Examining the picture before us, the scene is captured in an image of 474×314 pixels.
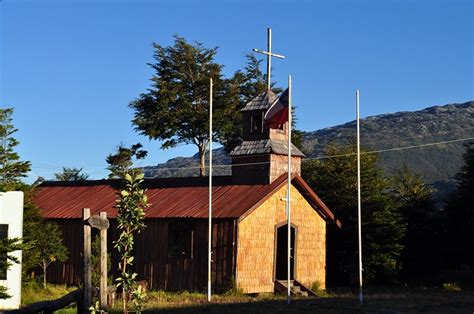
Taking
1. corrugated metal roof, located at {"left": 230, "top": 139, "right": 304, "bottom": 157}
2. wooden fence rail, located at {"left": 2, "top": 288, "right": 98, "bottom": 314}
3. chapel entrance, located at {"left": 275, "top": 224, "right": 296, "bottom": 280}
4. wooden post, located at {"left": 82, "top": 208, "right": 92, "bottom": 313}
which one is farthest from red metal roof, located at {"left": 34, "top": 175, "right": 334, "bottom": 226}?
wooden post, located at {"left": 82, "top": 208, "right": 92, "bottom": 313}

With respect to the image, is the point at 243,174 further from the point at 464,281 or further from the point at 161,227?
the point at 464,281

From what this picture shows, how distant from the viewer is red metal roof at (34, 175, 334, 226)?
110 ft

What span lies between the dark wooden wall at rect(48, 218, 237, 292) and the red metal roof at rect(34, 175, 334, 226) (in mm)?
645

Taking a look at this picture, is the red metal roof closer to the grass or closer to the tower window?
the tower window

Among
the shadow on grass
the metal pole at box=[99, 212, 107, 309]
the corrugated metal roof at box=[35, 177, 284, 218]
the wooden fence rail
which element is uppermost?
the corrugated metal roof at box=[35, 177, 284, 218]

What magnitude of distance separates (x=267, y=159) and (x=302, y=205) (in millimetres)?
3063

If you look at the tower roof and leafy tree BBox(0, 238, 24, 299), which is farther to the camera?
the tower roof

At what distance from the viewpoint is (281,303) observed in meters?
28.6

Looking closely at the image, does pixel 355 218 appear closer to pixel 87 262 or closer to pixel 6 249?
pixel 6 249

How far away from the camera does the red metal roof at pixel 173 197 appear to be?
110 ft

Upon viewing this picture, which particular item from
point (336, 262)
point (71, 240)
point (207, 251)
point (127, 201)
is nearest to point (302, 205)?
point (207, 251)

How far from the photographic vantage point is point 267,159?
1379 inches

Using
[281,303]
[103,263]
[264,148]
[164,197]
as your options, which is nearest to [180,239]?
[164,197]

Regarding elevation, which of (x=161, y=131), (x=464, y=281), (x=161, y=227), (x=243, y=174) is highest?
(x=161, y=131)
